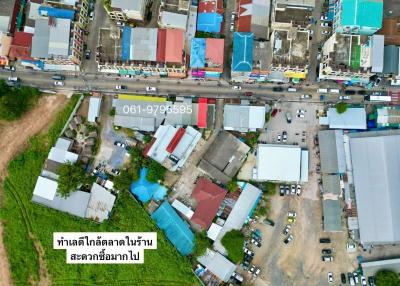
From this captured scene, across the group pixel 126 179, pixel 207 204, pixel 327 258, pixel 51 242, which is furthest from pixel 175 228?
pixel 327 258

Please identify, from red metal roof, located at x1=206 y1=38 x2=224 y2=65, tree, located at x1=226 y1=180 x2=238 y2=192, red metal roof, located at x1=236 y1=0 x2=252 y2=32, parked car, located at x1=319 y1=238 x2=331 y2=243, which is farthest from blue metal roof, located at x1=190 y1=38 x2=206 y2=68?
parked car, located at x1=319 y1=238 x2=331 y2=243

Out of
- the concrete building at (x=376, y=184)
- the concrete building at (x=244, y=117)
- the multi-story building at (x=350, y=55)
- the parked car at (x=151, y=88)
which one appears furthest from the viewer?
the parked car at (x=151, y=88)

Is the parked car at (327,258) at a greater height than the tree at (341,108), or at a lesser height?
lesser

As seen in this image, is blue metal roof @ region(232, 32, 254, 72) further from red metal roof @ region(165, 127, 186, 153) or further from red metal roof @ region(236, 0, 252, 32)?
red metal roof @ region(165, 127, 186, 153)

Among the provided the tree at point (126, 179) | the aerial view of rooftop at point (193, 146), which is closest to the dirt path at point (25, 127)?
the aerial view of rooftop at point (193, 146)

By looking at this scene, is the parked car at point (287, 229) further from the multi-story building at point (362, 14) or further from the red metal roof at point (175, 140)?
the multi-story building at point (362, 14)

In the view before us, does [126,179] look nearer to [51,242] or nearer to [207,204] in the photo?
[207,204]
